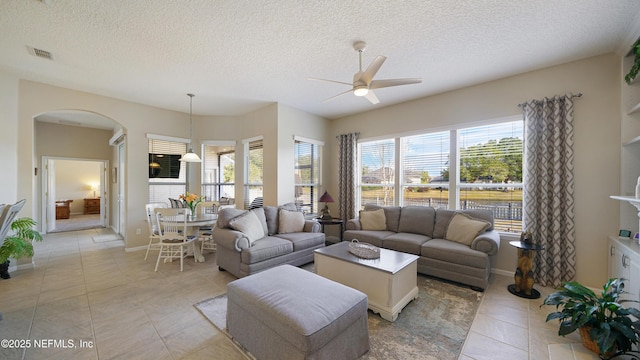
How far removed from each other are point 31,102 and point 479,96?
7.01 metres

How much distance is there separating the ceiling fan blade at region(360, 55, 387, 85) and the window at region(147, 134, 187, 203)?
15.1 feet

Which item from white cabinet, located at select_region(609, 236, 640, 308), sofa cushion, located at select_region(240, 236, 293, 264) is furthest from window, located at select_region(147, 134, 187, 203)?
white cabinet, located at select_region(609, 236, 640, 308)

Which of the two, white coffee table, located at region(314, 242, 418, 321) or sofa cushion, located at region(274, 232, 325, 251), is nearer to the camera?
white coffee table, located at region(314, 242, 418, 321)

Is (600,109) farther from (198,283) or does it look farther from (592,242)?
(198,283)

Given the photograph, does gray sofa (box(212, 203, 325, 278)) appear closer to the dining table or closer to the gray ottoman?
the dining table

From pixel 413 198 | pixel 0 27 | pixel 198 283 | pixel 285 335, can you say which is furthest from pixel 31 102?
pixel 413 198

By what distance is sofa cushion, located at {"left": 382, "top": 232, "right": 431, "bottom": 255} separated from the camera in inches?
137

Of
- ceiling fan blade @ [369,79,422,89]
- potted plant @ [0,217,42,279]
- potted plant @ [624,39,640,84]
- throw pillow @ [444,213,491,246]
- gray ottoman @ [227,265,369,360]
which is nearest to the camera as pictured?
gray ottoman @ [227,265,369,360]

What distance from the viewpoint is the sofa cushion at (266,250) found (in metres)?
3.15

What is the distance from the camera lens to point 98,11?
7.10 feet

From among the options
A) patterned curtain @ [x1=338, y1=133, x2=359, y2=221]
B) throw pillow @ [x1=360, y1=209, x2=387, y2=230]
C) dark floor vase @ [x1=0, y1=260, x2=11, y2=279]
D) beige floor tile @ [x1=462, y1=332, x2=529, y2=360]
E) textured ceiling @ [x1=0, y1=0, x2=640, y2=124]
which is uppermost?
textured ceiling @ [x1=0, y1=0, x2=640, y2=124]

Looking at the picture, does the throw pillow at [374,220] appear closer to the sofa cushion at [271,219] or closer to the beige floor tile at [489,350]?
the sofa cushion at [271,219]

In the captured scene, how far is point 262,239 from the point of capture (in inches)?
145

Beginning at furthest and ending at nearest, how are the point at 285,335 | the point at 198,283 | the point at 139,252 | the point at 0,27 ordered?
the point at 139,252 < the point at 198,283 < the point at 0,27 < the point at 285,335
